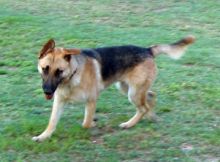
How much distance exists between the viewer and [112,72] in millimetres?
7227

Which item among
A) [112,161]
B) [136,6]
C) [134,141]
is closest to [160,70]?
[134,141]

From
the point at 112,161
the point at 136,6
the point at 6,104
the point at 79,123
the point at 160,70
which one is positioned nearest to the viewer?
the point at 112,161

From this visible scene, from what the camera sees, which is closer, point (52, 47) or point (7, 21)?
point (52, 47)

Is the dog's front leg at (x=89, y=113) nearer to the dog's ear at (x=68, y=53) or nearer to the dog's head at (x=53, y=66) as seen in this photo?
the dog's head at (x=53, y=66)

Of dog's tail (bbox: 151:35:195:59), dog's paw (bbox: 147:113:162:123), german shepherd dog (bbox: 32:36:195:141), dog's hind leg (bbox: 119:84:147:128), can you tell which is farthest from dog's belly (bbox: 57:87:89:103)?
dog's tail (bbox: 151:35:195:59)

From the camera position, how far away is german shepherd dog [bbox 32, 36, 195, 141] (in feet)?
21.2

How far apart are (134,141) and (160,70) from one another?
2.91 m

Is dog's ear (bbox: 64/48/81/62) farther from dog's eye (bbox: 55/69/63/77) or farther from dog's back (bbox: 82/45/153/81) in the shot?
dog's back (bbox: 82/45/153/81)

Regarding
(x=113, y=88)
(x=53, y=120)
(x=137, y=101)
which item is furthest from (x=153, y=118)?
(x=113, y=88)

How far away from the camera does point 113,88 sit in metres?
8.62

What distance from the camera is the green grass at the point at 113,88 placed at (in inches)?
254

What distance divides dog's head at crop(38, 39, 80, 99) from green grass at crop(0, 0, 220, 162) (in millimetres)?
585

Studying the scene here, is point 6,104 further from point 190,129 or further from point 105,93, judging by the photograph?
point 190,129

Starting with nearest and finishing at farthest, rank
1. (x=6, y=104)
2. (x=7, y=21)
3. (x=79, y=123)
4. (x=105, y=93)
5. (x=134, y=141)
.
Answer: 1. (x=134, y=141)
2. (x=79, y=123)
3. (x=6, y=104)
4. (x=105, y=93)
5. (x=7, y=21)
